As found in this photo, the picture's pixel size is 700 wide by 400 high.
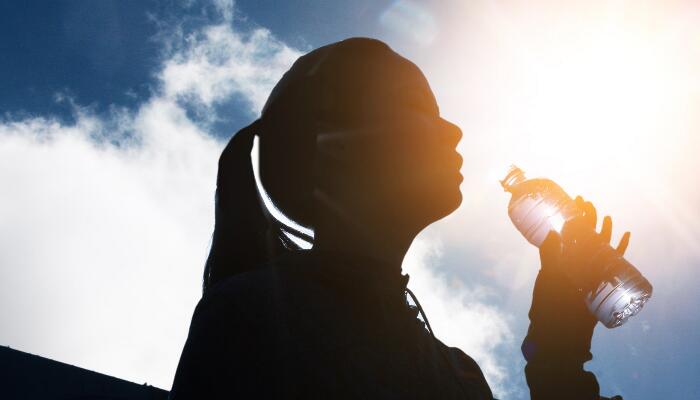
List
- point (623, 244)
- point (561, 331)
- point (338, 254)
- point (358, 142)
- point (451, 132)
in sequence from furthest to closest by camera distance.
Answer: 1. point (623, 244)
2. point (561, 331)
3. point (451, 132)
4. point (358, 142)
5. point (338, 254)

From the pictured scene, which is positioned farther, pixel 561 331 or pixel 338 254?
pixel 561 331

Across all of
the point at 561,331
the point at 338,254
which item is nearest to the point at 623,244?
the point at 561,331

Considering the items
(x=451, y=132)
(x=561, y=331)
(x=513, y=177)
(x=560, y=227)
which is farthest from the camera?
(x=513, y=177)

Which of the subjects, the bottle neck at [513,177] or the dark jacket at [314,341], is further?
the bottle neck at [513,177]

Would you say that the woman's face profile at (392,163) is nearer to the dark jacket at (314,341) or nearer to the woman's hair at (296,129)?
the woman's hair at (296,129)

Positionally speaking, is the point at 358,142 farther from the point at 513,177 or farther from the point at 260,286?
the point at 513,177

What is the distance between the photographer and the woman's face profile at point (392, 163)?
2.11 m

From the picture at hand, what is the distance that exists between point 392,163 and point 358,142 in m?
0.20

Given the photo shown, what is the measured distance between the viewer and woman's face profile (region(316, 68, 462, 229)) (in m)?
2.11

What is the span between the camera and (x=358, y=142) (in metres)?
2.14

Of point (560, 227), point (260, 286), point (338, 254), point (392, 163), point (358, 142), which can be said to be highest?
point (560, 227)

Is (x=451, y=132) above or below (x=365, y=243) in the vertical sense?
above

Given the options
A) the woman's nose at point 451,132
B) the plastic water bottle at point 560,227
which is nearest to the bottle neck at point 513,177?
the plastic water bottle at point 560,227

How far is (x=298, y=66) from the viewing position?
8.09 feet
